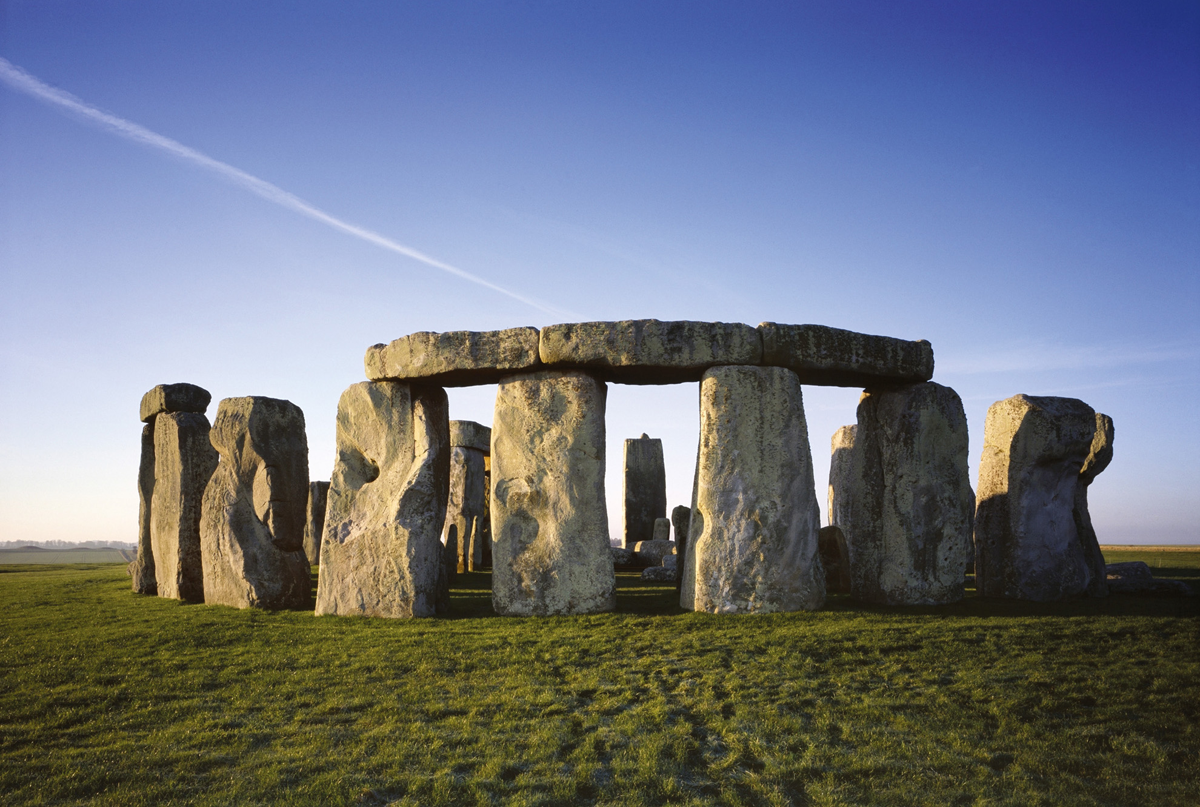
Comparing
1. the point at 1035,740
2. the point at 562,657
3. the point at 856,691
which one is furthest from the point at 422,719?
the point at 1035,740

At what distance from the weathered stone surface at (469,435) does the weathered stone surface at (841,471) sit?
6.41m

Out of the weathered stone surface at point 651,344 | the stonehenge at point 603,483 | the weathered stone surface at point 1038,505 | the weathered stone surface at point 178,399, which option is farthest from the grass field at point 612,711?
the weathered stone surface at point 178,399

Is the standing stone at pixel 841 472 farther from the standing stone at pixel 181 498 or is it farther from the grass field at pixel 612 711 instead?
the standing stone at pixel 181 498

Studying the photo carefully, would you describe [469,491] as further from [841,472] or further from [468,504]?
[841,472]

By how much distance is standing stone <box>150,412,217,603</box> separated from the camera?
32.5 ft

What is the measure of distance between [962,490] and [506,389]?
5209 millimetres

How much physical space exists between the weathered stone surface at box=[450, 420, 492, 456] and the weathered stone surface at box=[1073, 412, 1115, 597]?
31.9ft

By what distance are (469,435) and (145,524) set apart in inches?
222

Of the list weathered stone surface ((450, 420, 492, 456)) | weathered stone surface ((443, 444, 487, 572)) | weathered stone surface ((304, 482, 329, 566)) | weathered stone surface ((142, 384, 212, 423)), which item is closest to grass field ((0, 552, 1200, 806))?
weathered stone surface ((142, 384, 212, 423))

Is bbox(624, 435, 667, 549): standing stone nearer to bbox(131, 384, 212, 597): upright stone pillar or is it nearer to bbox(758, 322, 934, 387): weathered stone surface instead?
bbox(758, 322, 934, 387): weathered stone surface

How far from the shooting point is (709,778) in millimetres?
3908

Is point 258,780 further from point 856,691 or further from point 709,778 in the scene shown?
point 856,691

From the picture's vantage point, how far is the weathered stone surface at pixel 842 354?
8344 millimetres

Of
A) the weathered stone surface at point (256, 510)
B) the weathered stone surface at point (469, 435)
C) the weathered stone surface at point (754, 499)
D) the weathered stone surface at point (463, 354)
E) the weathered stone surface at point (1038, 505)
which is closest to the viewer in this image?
the weathered stone surface at point (754, 499)
